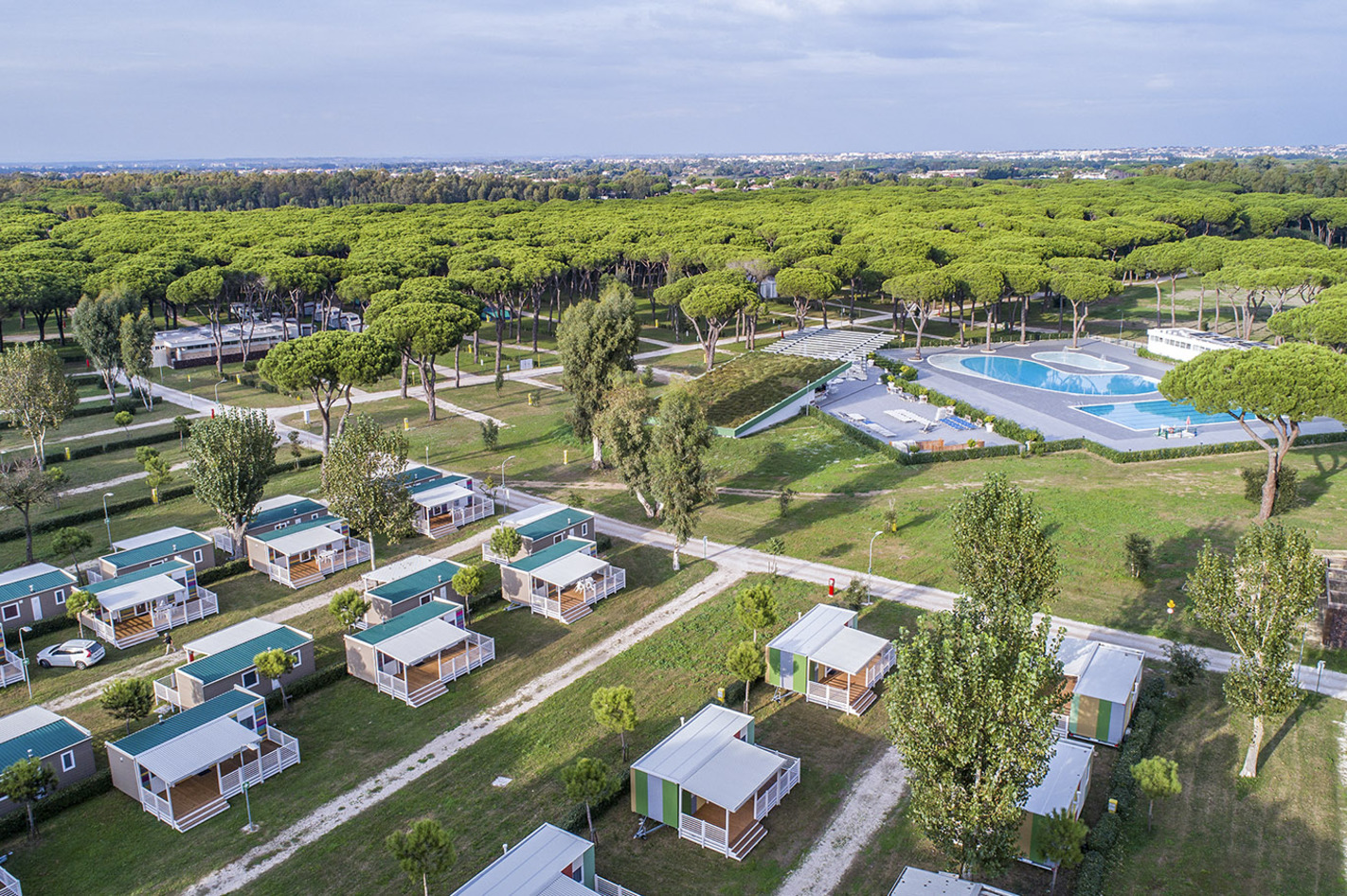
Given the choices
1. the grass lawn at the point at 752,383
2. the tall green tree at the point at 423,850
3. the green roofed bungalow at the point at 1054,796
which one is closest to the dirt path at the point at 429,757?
the tall green tree at the point at 423,850

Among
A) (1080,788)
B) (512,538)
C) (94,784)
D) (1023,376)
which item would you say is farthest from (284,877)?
(1023,376)

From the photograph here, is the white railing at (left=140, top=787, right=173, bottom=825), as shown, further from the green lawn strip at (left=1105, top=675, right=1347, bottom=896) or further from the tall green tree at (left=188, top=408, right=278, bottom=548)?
the green lawn strip at (left=1105, top=675, right=1347, bottom=896)

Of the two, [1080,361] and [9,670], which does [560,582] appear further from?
[1080,361]

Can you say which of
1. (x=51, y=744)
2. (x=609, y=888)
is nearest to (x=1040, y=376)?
(x=609, y=888)

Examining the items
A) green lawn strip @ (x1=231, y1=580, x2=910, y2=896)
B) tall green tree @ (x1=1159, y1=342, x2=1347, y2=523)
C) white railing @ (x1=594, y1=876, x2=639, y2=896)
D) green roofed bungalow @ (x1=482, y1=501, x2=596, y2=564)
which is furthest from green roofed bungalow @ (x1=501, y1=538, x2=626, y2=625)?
tall green tree @ (x1=1159, y1=342, x2=1347, y2=523)

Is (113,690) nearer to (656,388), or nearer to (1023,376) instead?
(656,388)
